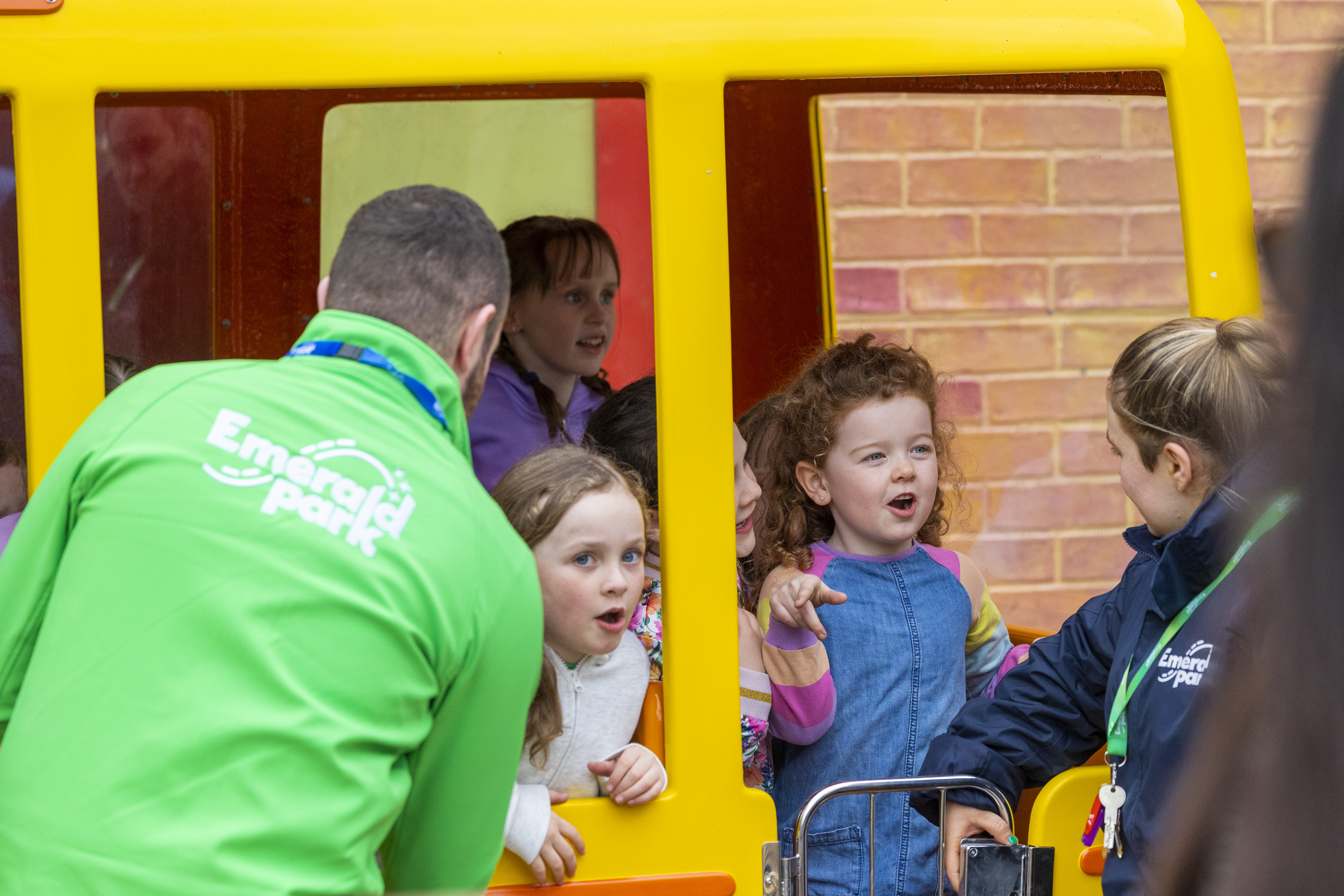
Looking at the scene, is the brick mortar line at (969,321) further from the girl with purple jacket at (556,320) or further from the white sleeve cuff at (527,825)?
the white sleeve cuff at (527,825)

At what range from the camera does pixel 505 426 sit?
2.44 meters

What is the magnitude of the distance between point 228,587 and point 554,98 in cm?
188

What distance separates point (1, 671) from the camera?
4.37 ft

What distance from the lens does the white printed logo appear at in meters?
1.73

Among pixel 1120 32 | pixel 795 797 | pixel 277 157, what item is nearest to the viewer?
pixel 1120 32

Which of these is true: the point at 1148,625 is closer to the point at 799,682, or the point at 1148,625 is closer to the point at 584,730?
the point at 799,682

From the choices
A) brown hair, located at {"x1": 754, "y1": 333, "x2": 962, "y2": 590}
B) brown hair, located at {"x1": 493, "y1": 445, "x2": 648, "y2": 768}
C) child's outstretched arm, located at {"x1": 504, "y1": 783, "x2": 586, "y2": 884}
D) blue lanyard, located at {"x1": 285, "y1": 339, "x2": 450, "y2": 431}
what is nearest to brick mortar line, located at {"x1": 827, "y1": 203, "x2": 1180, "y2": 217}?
brown hair, located at {"x1": 754, "y1": 333, "x2": 962, "y2": 590}

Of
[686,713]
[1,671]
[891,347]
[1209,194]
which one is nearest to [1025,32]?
[1209,194]

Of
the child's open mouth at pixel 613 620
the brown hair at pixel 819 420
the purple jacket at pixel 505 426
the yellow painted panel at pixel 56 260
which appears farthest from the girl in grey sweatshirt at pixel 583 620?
the yellow painted panel at pixel 56 260

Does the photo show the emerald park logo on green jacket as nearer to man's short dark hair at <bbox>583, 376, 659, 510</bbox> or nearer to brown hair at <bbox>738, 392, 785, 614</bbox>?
man's short dark hair at <bbox>583, 376, 659, 510</bbox>

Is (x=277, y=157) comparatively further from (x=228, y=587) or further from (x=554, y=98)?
(x=228, y=587)

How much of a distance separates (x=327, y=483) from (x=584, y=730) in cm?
69

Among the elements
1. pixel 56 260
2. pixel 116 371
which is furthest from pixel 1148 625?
pixel 116 371

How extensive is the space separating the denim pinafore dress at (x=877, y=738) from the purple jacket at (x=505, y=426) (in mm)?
606
